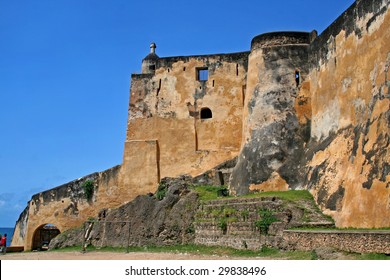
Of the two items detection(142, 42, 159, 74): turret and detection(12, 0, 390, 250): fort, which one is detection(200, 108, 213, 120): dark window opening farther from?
detection(142, 42, 159, 74): turret

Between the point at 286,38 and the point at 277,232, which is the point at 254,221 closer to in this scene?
the point at 277,232

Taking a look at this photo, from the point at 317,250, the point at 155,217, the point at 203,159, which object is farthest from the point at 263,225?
the point at 203,159

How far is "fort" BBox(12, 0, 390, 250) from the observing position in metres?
14.9

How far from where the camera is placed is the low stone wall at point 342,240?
11383 mm

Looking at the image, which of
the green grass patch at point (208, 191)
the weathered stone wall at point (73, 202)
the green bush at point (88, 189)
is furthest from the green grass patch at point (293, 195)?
the green bush at point (88, 189)

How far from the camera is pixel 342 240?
12508 mm

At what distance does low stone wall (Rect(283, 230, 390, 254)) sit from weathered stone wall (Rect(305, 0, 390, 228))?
44.5 inches

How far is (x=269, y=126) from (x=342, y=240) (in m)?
8.26

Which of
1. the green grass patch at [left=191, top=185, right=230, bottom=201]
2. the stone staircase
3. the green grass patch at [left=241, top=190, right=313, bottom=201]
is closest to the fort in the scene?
the green grass patch at [left=241, top=190, right=313, bottom=201]

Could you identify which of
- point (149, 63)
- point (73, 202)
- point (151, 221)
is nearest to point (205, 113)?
point (149, 63)

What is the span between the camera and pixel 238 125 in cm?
2466

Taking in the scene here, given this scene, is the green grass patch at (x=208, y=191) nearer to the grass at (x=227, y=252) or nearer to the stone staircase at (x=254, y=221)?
the stone staircase at (x=254, y=221)

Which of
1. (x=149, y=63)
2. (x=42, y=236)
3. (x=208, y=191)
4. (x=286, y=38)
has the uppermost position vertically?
(x=149, y=63)

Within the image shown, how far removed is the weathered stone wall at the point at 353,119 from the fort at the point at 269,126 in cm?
4
